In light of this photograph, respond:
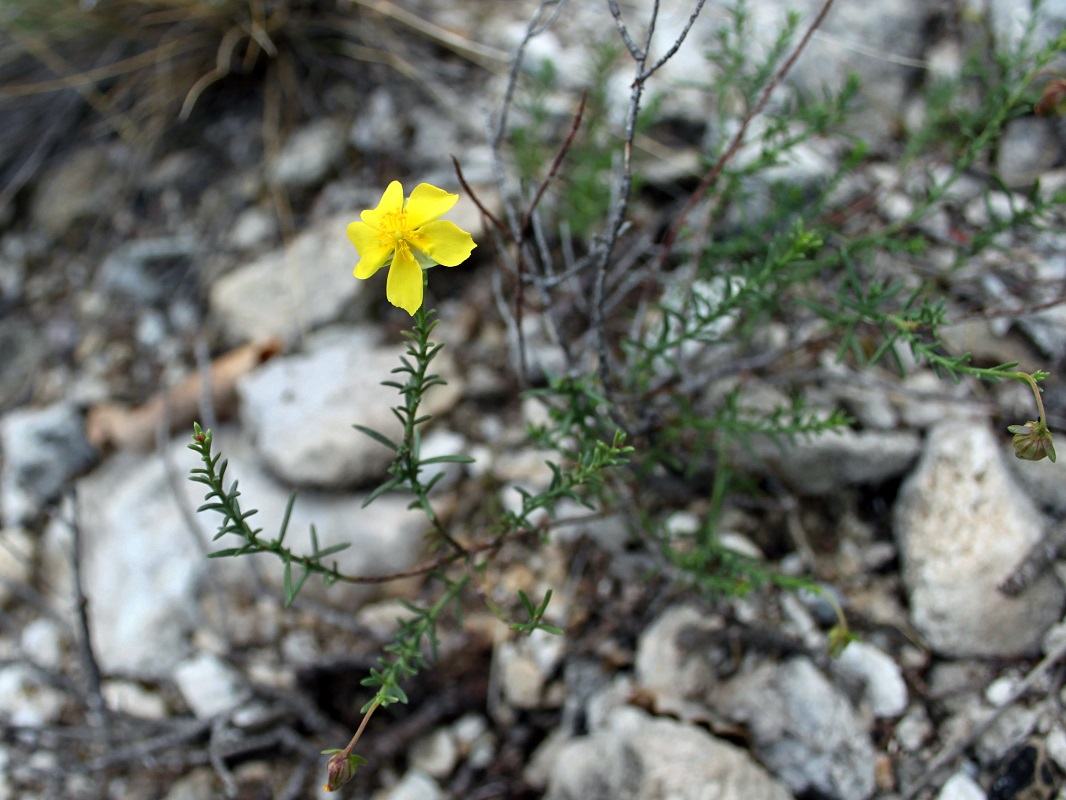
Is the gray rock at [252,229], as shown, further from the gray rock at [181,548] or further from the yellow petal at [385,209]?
the yellow petal at [385,209]

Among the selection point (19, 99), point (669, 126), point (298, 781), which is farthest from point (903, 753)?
point (19, 99)

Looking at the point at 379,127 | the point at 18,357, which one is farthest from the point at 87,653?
the point at 379,127

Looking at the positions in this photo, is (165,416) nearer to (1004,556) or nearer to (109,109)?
(109,109)

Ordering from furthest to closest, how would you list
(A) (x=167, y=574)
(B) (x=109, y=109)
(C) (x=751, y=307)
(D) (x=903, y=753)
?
(B) (x=109, y=109) < (A) (x=167, y=574) < (C) (x=751, y=307) < (D) (x=903, y=753)

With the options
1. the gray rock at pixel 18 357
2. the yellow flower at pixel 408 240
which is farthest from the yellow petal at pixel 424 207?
the gray rock at pixel 18 357

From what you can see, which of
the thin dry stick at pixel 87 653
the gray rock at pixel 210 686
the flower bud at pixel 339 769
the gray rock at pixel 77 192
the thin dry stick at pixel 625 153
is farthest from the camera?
the gray rock at pixel 77 192

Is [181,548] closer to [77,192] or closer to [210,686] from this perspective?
[210,686]

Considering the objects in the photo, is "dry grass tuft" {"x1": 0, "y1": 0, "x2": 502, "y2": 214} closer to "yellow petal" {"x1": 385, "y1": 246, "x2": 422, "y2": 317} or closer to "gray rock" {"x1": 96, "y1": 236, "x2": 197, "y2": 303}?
"gray rock" {"x1": 96, "y1": 236, "x2": 197, "y2": 303}
